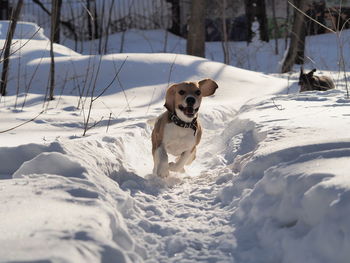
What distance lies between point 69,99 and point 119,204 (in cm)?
517

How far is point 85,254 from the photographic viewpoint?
6.77 ft

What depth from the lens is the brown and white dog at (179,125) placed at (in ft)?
15.7

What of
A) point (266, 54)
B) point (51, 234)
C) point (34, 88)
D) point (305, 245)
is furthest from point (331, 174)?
point (266, 54)

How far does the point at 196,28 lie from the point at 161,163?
30.4ft

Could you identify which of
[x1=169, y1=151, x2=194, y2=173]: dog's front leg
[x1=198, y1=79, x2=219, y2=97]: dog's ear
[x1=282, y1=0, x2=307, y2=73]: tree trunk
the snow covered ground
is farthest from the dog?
[x1=282, y1=0, x2=307, y2=73]: tree trunk

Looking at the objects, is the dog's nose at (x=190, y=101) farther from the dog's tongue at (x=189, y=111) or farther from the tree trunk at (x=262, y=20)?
the tree trunk at (x=262, y=20)

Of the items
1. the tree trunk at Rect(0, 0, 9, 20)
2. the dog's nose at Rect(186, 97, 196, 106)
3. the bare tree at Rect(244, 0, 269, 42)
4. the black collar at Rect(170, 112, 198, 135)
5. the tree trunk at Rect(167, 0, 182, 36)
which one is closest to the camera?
the dog's nose at Rect(186, 97, 196, 106)

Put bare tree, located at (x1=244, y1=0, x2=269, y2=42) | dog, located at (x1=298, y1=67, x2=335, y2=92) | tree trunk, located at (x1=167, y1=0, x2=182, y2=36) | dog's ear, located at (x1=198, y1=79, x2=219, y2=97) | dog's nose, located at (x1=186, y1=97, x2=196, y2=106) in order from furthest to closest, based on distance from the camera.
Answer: tree trunk, located at (x1=167, y1=0, x2=182, y2=36), bare tree, located at (x1=244, y1=0, x2=269, y2=42), dog, located at (x1=298, y1=67, x2=335, y2=92), dog's ear, located at (x1=198, y1=79, x2=219, y2=97), dog's nose, located at (x1=186, y1=97, x2=196, y2=106)

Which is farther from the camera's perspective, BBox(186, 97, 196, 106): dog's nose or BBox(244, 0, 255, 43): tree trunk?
BBox(244, 0, 255, 43): tree trunk

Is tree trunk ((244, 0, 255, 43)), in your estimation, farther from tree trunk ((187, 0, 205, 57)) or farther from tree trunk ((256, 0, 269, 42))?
tree trunk ((187, 0, 205, 57))

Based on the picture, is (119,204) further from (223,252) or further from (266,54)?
(266,54)

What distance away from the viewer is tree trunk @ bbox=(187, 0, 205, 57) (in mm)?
13219


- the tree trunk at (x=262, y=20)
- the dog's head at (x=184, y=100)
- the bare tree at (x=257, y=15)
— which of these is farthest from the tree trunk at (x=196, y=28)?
the dog's head at (x=184, y=100)

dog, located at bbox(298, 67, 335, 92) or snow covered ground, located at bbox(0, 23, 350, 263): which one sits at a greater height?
snow covered ground, located at bbox(0, 23, 350, 263)
